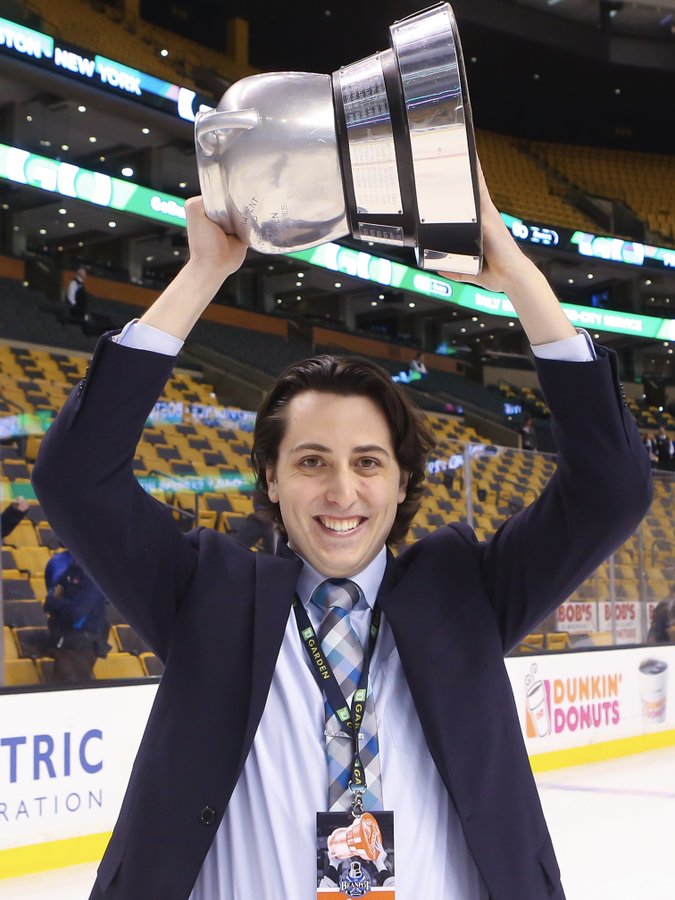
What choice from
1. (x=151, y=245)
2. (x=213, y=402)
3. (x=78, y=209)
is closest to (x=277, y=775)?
(x=213, y=402)

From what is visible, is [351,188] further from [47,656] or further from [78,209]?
[78,209]

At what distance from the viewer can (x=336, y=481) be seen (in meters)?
1.28

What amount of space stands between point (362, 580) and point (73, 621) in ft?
12.6

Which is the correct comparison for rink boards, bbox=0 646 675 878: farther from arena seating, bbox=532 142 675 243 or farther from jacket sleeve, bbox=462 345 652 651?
arena seating, bbox=532 142 675 243

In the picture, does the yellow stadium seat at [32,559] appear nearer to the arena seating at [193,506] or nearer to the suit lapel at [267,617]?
the arena seating at [193,506]

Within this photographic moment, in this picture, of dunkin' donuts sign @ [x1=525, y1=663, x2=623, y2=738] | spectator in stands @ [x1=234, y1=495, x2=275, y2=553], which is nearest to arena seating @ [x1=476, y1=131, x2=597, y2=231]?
dunkin' donuts sign @ [x1=525, y1=663, x2=623, y2=738]

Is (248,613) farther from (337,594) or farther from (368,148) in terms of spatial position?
Result: (368,148)

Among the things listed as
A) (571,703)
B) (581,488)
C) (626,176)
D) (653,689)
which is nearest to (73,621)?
(571,703)

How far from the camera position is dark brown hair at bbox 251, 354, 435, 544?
1.33m

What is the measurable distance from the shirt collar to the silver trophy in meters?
0.40

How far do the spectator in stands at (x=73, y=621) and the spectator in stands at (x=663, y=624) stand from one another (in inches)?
187

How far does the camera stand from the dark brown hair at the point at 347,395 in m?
1.33

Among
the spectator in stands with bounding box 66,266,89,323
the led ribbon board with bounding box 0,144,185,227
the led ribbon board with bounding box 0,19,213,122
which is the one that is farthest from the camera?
the spectator in stands with bounding box 66,266,89,323

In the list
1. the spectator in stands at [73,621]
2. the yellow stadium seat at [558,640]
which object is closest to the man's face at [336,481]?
the spectator in stands at [73,621]
